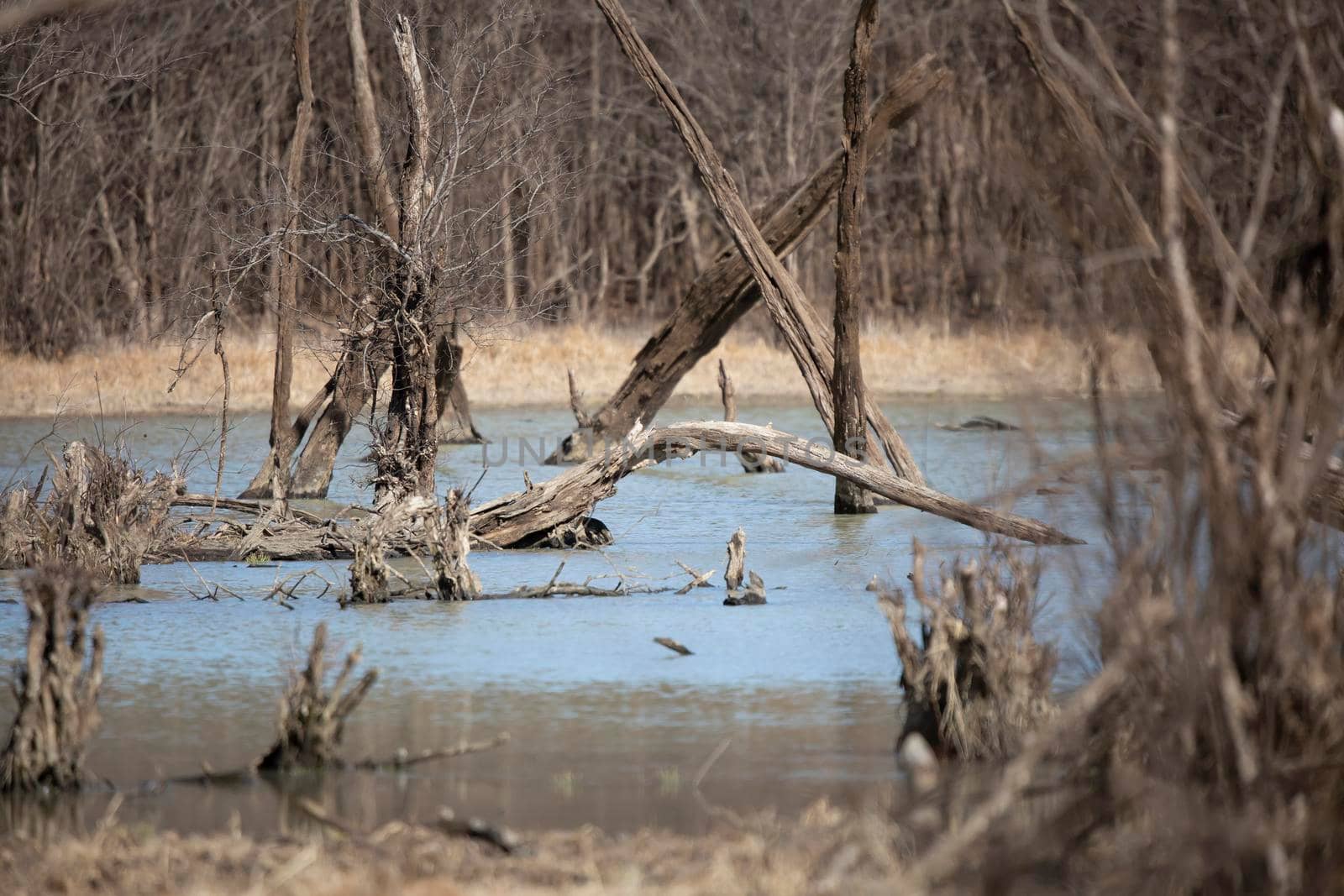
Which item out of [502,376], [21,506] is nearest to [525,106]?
[21,506]

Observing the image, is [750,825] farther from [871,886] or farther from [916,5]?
[916,5]

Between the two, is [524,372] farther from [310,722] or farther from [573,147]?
[310,722]

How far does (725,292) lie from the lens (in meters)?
13.2

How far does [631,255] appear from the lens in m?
30.2

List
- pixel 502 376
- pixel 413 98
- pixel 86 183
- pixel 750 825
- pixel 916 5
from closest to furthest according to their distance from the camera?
pixel 750 825, pixel 413 98, pixel 502 376, pixel 86 183, pixel 916 5

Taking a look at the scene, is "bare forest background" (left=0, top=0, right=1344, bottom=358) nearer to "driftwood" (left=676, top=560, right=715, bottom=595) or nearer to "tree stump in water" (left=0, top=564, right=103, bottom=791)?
"driftwood" (left=676, top=560, right=715, bottom=595)

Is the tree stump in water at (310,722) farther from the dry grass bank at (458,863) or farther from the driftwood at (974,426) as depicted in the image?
the driftwood at (974,426)

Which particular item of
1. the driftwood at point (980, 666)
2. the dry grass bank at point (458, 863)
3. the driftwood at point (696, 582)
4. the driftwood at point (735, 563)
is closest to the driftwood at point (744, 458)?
the driftwood at point (696, 582)

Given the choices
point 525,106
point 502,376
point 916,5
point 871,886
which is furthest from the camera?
point 916,5

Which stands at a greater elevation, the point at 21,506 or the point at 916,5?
the point at 916,5

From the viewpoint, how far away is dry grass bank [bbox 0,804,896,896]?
401 centimetres

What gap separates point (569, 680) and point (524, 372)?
14.5 metres

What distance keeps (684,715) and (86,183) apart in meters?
20.9

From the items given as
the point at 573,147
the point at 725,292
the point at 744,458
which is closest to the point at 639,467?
the point at 725,292
